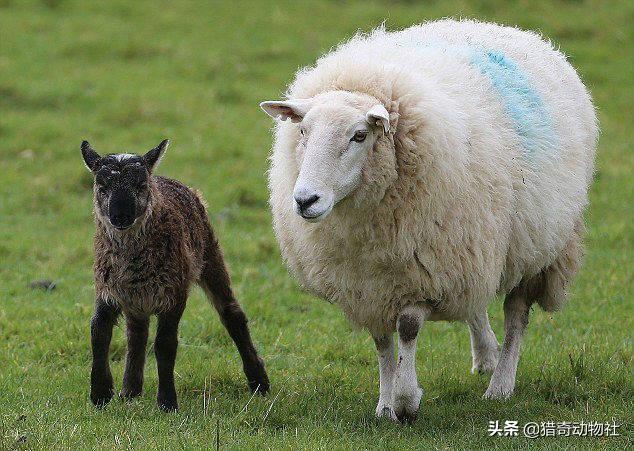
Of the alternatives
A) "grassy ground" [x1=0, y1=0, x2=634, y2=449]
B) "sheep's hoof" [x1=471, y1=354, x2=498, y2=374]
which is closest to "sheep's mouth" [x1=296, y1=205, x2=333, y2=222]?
"grassy ground" [x1=0, y1=0, x2=634, y2=449]

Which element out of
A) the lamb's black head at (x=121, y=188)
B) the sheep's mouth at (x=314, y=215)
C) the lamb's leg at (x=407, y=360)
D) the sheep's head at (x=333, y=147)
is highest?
the sheep's head at (x=333, y=147)

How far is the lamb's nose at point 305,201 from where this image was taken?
5.12 metres

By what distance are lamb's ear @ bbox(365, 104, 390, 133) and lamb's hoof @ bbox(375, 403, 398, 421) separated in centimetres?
169

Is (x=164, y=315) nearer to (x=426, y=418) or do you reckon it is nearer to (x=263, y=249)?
(x=426, y=418)

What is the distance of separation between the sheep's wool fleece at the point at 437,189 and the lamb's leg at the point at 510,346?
425 millimetres

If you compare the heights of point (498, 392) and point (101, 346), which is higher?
point (101, 346)

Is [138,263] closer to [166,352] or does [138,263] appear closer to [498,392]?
[166,352]

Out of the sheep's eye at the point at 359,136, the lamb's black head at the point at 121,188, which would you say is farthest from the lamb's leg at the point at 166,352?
the sheep's eye at the point at 359,136

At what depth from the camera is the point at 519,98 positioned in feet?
21.1

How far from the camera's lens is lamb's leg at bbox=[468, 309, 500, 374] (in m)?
7.23

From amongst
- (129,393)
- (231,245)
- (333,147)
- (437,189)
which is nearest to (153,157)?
(333,147)

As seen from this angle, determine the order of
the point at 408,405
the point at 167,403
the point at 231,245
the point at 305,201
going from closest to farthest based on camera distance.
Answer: the point at 305,201 → the point at 408,405 → the point at 167,403 → the point at 231,245

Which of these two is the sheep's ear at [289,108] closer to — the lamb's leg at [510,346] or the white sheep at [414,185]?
the white sheep at [414,185]

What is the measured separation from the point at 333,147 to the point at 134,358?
185 centimetres
